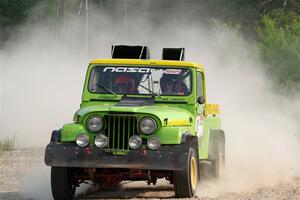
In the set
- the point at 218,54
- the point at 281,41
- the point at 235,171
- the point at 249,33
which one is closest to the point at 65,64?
the point at 218,54

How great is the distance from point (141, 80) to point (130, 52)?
82cm

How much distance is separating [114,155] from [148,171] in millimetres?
516

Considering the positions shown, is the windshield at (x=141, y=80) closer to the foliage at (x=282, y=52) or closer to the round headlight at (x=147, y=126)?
the round headlight at (x=147, y=126)

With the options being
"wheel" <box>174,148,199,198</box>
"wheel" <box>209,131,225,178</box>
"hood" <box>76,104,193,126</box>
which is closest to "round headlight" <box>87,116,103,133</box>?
"hood" <box>76,104,193,126</box>

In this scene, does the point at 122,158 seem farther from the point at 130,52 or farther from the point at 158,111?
the point at 130,52

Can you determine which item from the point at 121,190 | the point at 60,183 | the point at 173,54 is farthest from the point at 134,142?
the point at 173,54

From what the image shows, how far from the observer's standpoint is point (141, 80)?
12703mm

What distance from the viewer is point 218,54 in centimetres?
3177

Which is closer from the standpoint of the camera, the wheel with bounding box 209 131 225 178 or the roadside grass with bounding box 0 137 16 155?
the wheel with bounding box 209 131 225 178

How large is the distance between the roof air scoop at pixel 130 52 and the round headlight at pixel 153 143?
2422 mm

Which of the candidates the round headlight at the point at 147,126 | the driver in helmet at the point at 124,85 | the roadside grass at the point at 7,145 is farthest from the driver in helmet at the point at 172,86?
the roadside grass at the point at 7,145

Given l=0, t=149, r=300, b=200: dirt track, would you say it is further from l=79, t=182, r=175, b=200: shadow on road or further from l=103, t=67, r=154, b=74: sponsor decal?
l=103, t=67, r=154, b=74: sponsor decal

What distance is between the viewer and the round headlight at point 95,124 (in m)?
11.3

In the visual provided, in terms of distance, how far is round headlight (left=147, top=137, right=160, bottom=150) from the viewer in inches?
438
